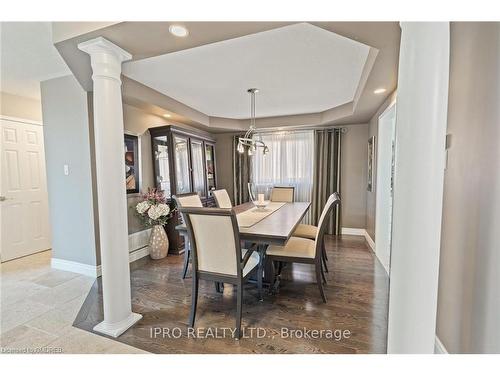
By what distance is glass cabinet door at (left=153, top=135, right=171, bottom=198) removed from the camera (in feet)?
12.1

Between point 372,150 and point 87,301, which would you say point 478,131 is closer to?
point 372,150

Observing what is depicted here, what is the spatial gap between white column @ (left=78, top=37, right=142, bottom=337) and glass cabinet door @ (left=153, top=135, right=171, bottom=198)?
6.34 ft

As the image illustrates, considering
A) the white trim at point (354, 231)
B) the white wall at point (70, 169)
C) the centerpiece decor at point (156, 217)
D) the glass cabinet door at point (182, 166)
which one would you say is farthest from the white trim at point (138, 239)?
the white trim at point (354, 231)

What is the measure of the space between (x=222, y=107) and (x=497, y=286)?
148 inches

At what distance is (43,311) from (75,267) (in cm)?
90

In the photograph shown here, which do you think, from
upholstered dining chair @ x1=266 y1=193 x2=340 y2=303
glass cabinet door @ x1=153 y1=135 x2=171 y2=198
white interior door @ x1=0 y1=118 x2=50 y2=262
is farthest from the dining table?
white interior door @ x1=0 y1=118 x2=50 y2=262

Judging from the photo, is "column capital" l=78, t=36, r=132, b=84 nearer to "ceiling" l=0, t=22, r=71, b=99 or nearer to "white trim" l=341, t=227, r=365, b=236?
"ceiling" l=0, t=22, r=71, b=99

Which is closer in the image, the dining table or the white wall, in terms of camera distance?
the dining table

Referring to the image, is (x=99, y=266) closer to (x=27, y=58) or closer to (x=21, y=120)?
(x=27, y=58)

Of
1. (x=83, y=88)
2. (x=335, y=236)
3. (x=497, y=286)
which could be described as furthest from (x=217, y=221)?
(x=335, y=236)

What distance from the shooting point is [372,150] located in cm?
380

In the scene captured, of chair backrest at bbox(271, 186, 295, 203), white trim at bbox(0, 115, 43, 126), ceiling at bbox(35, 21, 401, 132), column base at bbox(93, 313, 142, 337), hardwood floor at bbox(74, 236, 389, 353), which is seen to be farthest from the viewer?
chair backrest at bbox(271, 186, 295, 203)

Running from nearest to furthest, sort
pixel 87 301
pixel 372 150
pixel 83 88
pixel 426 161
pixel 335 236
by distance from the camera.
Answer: pixel 426 161 < pixel 87 301 < pixel 83 88 < pixel 372 150 < pixel 335 236

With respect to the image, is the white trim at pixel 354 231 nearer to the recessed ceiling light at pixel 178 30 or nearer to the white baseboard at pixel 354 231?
the white baseboard at pixel 354 231
